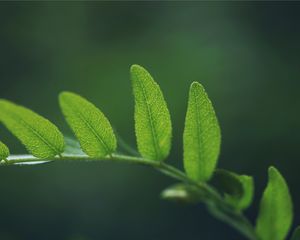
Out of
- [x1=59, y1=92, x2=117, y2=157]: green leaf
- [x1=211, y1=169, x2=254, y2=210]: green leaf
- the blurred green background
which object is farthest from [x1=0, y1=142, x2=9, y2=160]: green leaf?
the blurred green background

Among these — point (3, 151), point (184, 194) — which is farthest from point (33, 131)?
point (184, 194)

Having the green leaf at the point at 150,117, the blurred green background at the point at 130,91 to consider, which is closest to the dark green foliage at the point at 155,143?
the green leaf at the point at 150,117

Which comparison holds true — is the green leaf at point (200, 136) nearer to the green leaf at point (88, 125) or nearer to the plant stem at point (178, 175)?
the plant stem at point (178, 175)

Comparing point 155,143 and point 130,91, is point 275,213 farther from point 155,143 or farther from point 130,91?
point 130,91

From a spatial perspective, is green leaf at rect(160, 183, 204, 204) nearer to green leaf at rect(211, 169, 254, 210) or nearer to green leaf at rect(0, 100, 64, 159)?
green leaf at rect(211, 169, 254, 210)

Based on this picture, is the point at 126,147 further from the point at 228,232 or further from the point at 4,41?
the point at 4,41

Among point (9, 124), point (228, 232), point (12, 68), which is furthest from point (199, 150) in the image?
point (12, 68)

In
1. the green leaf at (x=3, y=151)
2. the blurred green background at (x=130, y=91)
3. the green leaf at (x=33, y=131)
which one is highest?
the green leaf at (x=33, y=131)
